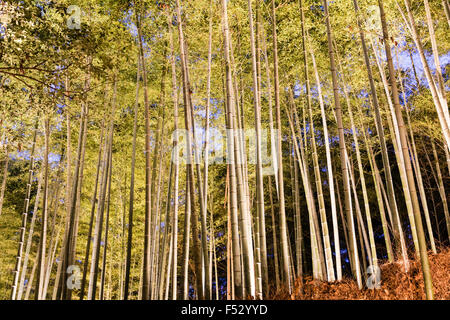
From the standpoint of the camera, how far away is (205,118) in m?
6.85

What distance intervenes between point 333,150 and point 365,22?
6.53m

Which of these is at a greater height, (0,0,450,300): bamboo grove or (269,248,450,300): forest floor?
(0,0,450,300): bamboo grove

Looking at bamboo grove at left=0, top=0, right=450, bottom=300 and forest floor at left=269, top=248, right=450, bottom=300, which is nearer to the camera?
forest floor at left=269, top=248, right=450, bottom=300

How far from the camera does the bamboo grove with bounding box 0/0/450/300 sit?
10.7 ft

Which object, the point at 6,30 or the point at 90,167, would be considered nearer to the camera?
the point at 6,30

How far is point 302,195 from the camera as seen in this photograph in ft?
38.7

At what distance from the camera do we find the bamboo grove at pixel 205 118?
10.7 ft

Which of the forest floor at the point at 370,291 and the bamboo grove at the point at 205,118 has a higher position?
the bamboo grove at the point at 205,118

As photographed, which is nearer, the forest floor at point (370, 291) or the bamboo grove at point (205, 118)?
Answer: the forest floor at point (370, 291)

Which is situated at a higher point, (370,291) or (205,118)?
(205,118)

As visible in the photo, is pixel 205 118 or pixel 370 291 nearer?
pixel 370 291
